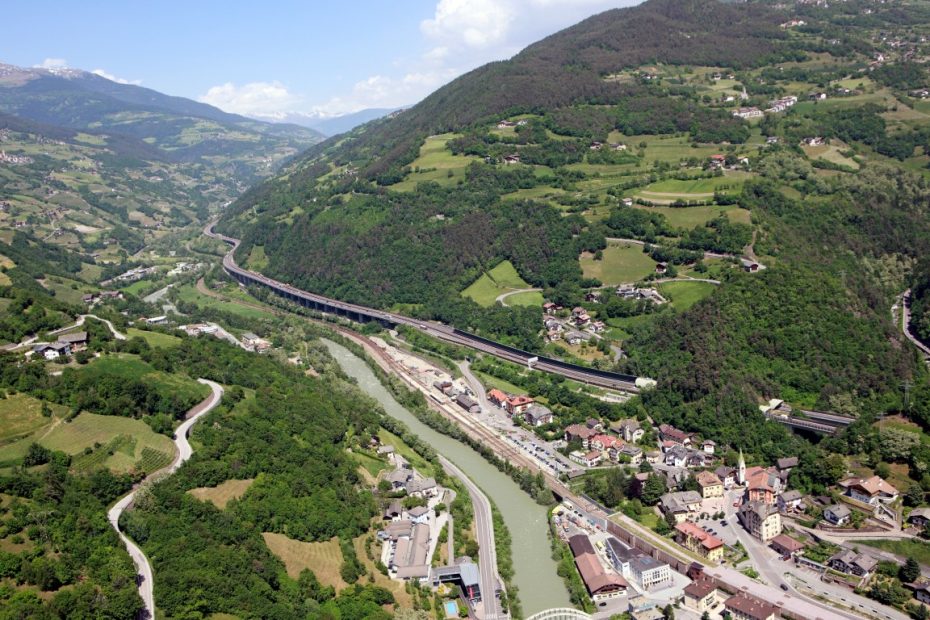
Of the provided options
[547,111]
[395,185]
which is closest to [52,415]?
[395,185]

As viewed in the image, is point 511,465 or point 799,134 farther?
point 799,134

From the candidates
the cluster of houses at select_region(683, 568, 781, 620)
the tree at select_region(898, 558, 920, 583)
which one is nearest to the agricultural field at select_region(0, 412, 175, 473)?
the cluster of houses at select_region(683, 568, 781, 620)

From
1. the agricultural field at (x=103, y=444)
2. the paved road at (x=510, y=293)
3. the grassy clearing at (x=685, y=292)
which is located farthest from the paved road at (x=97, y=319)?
the grassy clearing at (x=685, y=292)

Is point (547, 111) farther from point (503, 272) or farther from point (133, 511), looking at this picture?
point (133, 511)

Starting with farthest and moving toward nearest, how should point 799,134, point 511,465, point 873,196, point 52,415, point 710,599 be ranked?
point 799,134, point 873,196, point 511,465, point 52,415, point 710,599

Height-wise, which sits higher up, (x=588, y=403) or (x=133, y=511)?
(x=133, y=511)

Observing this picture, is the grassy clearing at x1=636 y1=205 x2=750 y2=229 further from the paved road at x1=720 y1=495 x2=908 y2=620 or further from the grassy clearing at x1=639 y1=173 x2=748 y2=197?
the paved road at x1=720 y1=495 x2=908 y2=620

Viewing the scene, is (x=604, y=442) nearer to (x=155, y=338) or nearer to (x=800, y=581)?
(x=800, y=581)
